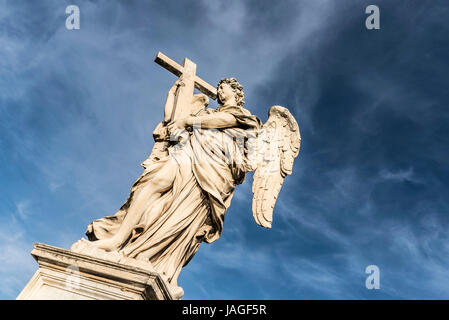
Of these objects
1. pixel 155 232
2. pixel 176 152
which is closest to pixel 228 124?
pixel 176 152

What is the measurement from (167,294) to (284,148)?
3.55 m

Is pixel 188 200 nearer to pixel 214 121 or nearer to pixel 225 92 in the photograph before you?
pixel 214 121

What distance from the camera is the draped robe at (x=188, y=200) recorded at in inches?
190

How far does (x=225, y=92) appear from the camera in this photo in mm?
6859

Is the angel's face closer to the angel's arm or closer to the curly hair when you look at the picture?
the curly hair

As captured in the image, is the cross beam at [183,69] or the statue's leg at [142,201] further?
the cross beam at [183,69]

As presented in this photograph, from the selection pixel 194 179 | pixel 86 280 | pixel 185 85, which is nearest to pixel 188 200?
pixel 194 179

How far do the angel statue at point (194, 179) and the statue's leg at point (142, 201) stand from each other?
12 mm

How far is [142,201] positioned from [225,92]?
111 inches

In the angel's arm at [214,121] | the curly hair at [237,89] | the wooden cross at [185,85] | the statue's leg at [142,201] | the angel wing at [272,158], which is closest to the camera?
the statue's leg at [142,201]

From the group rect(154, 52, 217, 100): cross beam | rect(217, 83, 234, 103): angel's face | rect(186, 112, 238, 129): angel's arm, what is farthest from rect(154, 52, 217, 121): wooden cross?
rect(217, 83, 234, 103): angel's face

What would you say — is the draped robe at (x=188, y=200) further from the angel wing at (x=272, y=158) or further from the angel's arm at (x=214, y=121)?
the angel wing at (x=272, y=158)

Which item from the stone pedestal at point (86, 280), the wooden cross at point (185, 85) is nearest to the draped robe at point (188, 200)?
the stone pedestal at point (86, 280)
